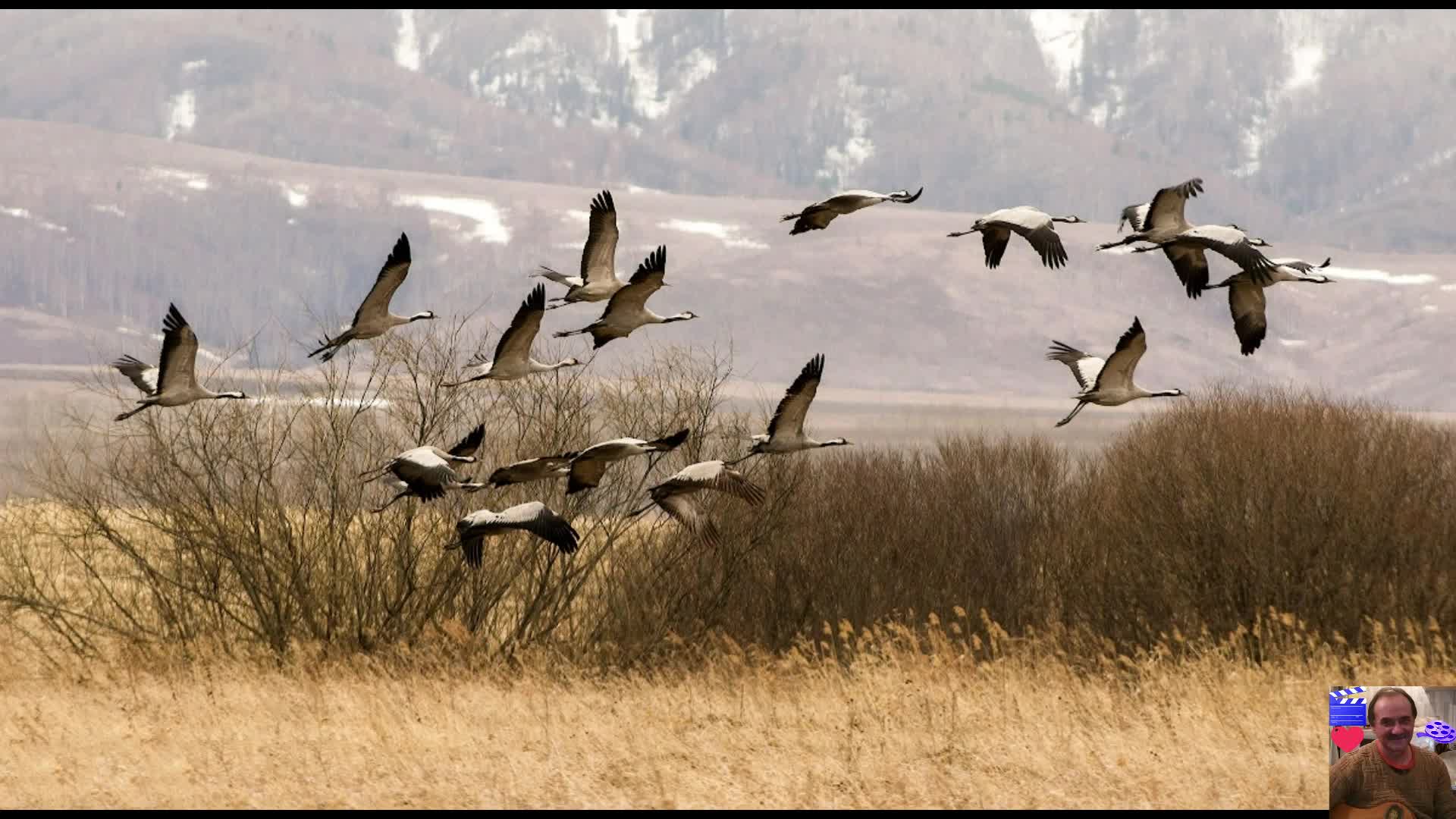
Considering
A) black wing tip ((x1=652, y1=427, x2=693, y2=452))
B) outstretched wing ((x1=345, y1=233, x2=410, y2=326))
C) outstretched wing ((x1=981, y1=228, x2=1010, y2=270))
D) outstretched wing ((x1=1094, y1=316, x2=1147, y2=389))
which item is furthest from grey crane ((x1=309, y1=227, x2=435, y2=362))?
outstretched wing ((x1=1094, y1=316, x2=1147, y2=389))

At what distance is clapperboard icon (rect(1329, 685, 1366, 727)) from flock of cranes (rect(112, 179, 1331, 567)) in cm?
440

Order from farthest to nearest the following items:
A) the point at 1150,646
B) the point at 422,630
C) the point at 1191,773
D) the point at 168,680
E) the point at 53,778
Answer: the point at 1150,646 < the point at 422,630 < the point at 168,680 < the point at 53,778 < the point at 1191,773

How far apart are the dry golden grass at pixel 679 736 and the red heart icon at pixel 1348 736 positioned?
8.68 m

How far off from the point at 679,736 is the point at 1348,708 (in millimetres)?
14801

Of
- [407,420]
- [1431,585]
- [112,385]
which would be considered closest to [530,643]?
[407,420]

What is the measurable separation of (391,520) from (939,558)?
60.6ft

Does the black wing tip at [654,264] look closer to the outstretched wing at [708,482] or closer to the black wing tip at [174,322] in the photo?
the outstretched wing at [708,482]

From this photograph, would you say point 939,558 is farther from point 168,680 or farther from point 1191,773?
point 1191,773

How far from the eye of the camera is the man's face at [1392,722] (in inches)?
471

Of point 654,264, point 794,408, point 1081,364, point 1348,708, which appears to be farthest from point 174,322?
point 1348,708

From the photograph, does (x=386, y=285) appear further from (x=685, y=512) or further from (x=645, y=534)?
(x=645, y=534)

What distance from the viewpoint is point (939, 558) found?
47688 millimetres

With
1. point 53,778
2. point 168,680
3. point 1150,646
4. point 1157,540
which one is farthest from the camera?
point 1157,540

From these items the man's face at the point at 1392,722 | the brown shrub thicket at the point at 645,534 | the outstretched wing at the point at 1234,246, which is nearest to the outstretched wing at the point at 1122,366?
the outstretched wing at the point at 1234,246
